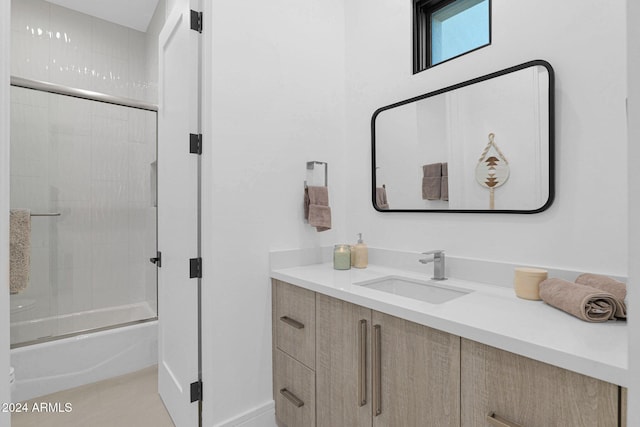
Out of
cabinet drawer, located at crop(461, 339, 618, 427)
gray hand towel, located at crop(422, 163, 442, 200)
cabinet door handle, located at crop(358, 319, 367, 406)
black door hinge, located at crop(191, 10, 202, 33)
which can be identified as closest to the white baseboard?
cabinet door handle, located at crop(358, 319, 367, 406)

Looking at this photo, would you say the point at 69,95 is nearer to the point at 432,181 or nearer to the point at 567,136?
the point at 432,181

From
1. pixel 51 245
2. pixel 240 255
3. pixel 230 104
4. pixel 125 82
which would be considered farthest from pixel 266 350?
pixel 125 82

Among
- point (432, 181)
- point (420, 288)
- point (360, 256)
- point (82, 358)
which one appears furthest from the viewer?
point (82, 358)

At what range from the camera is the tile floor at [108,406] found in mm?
1770

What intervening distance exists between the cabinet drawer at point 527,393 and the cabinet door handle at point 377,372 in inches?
12.1

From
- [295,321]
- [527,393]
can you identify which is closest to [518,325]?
[527,393]

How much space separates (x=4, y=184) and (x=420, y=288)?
1.64 meters

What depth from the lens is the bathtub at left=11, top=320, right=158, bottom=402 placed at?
6.56 ft

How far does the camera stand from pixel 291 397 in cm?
161

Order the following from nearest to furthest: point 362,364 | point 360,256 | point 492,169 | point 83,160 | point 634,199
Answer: point 634,199, point 362,364, point 492,169, point 360,256, point 83,160

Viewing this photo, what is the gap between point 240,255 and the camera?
1644mm

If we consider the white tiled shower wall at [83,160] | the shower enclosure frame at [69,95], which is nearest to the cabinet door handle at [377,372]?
the shower enclosure frame at [69,95]

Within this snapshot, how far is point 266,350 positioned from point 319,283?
1.86 ft

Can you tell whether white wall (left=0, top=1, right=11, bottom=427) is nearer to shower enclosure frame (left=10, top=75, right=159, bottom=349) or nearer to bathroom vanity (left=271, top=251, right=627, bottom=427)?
shower enclosure frame (left=10, top=75, right=159, bottom=349)
